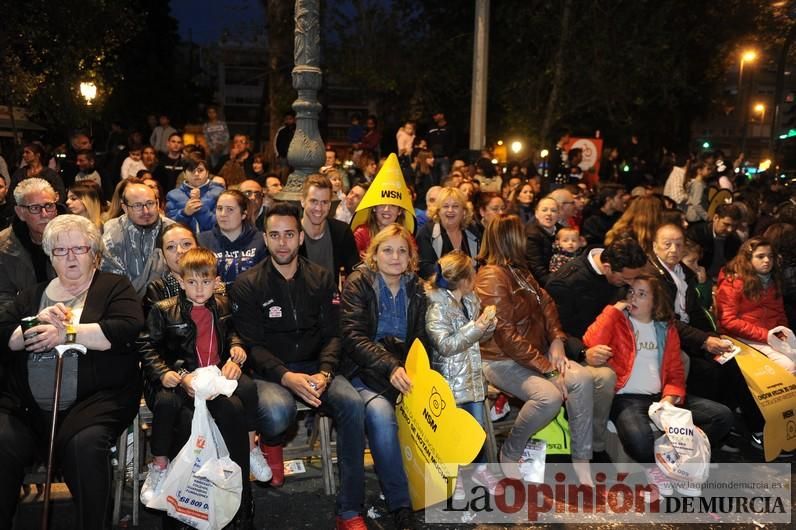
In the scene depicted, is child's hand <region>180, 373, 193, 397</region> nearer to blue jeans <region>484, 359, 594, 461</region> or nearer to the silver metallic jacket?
the silver metallic jacket

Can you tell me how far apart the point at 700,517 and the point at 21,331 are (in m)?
4.34

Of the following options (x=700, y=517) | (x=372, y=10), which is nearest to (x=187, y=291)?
(x=700, y=517)

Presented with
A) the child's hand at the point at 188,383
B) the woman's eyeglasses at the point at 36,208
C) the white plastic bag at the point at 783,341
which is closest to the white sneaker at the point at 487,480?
the child's hand at the point at 188,383

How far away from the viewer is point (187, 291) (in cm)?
414

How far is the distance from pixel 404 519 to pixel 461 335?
1189 mm

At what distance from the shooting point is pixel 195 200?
619 cm

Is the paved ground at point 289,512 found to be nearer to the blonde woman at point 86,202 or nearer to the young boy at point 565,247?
the blonde woman at point 86,202

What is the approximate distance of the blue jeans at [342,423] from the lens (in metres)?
4.04

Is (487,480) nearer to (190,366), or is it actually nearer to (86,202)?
(190,366)

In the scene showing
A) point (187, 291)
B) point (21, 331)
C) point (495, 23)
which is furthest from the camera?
point (495, 23)

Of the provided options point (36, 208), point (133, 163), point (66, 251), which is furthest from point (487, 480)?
point (133, 163)

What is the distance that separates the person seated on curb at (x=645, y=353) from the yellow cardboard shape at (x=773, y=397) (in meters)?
0.48

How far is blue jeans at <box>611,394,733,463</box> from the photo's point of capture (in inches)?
183

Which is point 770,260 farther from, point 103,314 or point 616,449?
point 103,314
